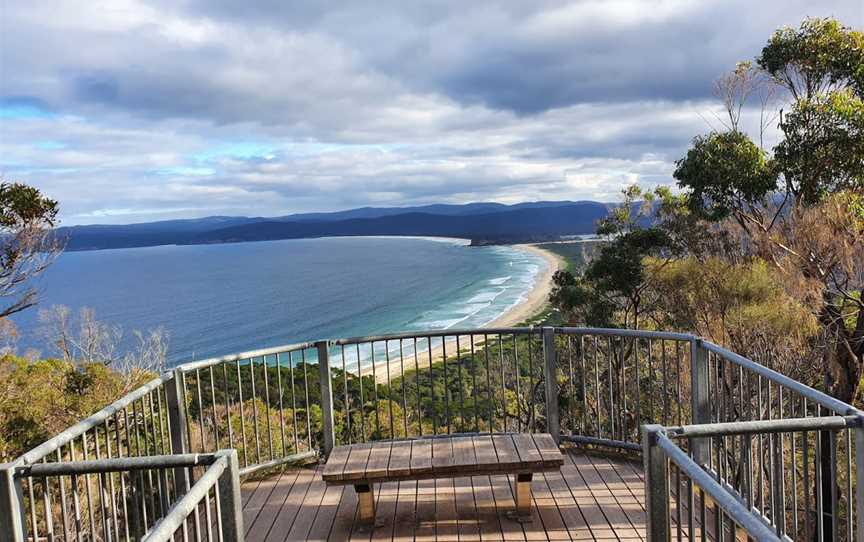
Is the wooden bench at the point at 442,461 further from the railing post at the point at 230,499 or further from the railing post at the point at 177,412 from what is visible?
the railing post at the point at 230,499

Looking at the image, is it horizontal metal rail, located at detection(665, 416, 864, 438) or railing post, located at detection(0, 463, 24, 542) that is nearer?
horizontal metal rail, located at detection(665, 416, 864, 438)

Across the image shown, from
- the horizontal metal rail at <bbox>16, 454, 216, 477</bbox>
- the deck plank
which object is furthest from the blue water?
the horizontal metal rail at <bbox>16, 454, 216, 477</bbox>

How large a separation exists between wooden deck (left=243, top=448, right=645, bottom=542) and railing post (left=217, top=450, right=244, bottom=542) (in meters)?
1.55

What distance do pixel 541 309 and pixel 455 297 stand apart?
50.6 feet

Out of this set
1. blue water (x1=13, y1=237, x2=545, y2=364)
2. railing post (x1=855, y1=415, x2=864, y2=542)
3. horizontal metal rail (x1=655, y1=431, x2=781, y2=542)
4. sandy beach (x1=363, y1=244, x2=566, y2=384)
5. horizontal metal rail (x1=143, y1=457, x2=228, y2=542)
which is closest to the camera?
horizontal metal rail (x1=655, y1=431, x2=781, y2=542)

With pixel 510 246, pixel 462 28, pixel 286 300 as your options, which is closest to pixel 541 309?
Answer: pixel 286 300

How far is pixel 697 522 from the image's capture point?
3.48 m

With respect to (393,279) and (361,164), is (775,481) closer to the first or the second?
(361,164)

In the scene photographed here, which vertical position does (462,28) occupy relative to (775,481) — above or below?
above

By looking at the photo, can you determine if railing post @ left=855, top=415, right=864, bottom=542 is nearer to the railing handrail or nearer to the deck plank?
the deck plank

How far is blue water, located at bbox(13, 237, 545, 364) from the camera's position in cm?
5041

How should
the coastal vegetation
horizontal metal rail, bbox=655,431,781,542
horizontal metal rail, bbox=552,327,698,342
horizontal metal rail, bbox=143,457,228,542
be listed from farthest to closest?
the coastal vegetation < horizontal metal rail, bbox=552,327,698,342 < horizontal metal rail, bbox=143,457,228,542 < horizontal metal rail, bbox=655,431,781,542

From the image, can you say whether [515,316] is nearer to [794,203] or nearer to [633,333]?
[794,203]

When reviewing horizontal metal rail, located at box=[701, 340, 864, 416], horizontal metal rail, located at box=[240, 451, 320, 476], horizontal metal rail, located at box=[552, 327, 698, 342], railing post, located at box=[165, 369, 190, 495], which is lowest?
horizontal metal rail, located at box=[240, 451, 320, 476]
